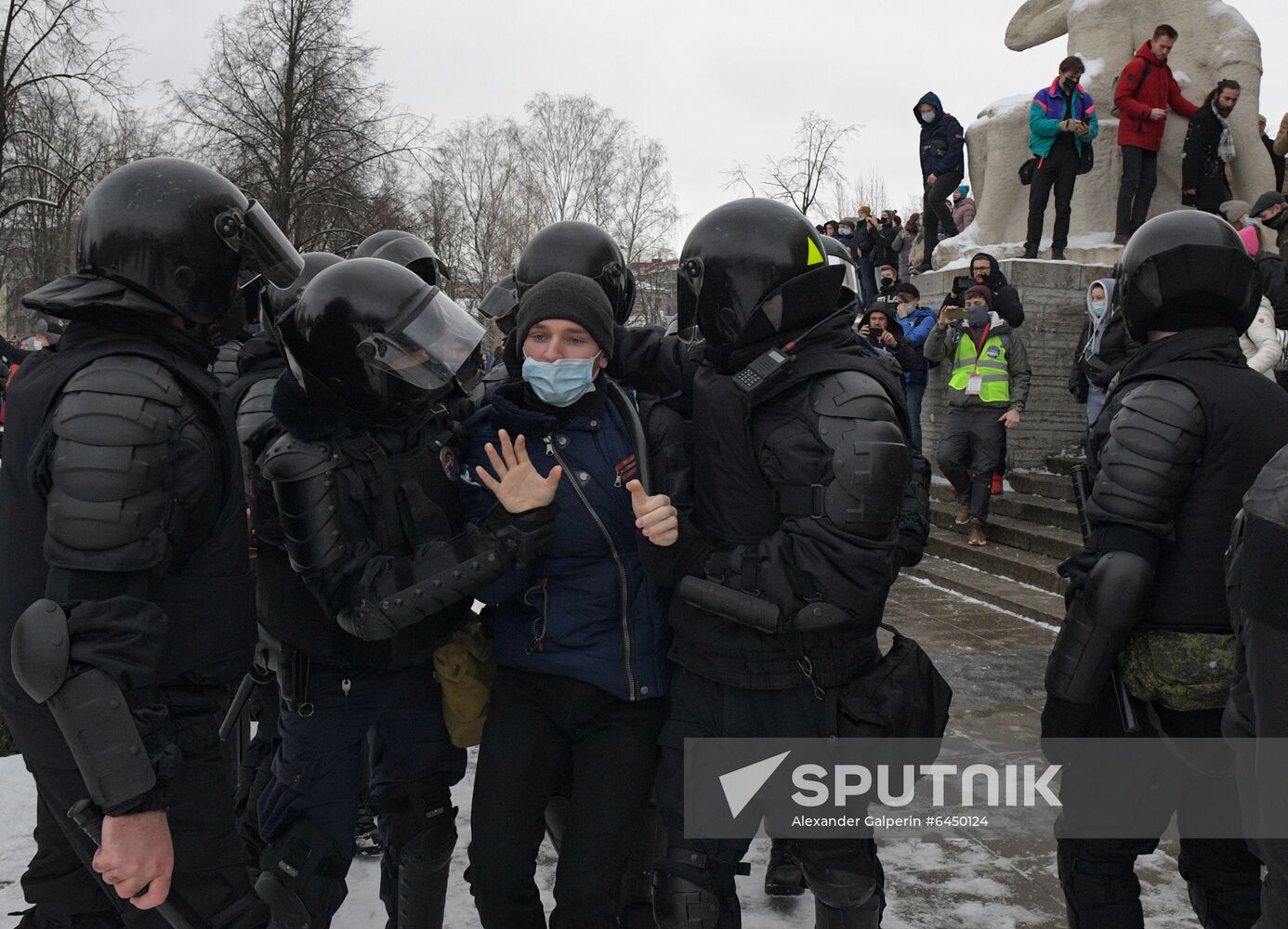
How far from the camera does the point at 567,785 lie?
106 inches

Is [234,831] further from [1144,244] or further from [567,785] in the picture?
[1144,244]

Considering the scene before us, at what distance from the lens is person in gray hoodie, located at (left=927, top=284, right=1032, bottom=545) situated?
8.60m

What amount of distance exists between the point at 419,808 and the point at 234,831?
54 cm

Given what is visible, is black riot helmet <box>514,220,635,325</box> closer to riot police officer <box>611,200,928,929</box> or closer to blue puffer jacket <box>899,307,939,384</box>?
riot police officer <box>611,200,928,929</box>

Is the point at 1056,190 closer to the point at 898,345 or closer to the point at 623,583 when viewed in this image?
the point at 898,345

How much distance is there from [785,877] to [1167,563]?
1627 mm

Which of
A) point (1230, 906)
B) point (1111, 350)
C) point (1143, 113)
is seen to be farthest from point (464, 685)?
point (1143, 113)

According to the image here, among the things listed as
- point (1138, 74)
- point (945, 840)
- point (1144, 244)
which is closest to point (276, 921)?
point (945, 840)

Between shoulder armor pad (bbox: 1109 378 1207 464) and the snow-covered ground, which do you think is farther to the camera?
the snow-covered ground

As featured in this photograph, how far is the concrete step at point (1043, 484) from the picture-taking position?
934 cm

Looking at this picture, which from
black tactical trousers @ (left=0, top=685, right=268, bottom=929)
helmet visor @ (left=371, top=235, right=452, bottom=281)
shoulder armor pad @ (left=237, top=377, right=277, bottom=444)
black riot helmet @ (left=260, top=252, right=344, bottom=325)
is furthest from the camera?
helmet visor @ (left=371, top=235, right=452, bottom=281)

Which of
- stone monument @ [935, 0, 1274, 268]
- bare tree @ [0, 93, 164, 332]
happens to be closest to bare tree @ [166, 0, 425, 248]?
bare tree @ [0, 93, 164, 332]

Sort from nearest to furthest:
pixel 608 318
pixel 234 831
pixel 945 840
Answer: pixel 234 831, pixel 608 318, pixel 945 840

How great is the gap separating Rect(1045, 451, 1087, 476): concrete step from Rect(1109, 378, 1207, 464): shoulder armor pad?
25.5ft
